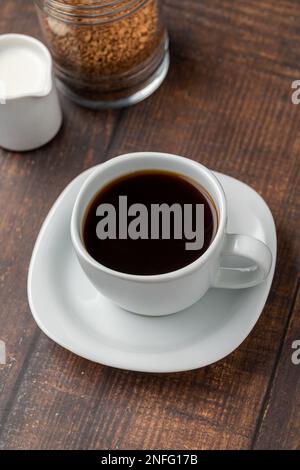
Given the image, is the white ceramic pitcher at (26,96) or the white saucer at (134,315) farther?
the white ceramic pitcher at (26,96)

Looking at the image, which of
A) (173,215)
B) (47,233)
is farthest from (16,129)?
(173,215)

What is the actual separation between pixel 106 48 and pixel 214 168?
19 cm

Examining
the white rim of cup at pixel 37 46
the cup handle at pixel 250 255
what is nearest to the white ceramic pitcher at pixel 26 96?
the white rim of cup at pixel 37 46

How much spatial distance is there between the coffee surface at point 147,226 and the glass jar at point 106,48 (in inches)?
8.5

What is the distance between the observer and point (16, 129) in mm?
970

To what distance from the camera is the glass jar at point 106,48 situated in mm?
933

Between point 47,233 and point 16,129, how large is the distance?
16cm

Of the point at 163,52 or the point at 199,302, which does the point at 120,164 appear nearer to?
the point at 199,302

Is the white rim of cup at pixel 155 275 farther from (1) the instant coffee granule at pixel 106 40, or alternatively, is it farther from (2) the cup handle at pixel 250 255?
(1) the instant coffee granule at pixel 106 40

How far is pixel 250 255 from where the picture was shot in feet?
2.55

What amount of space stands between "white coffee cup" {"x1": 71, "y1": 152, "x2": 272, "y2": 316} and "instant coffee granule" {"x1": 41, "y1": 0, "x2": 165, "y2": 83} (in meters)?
0.21

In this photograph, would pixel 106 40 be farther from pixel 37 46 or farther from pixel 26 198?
pixel 26 198

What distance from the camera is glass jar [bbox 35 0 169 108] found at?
36.7 inches

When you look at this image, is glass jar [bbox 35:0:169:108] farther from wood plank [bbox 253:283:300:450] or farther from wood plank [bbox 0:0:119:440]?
wood plank [bbox 253:283:300:450]
